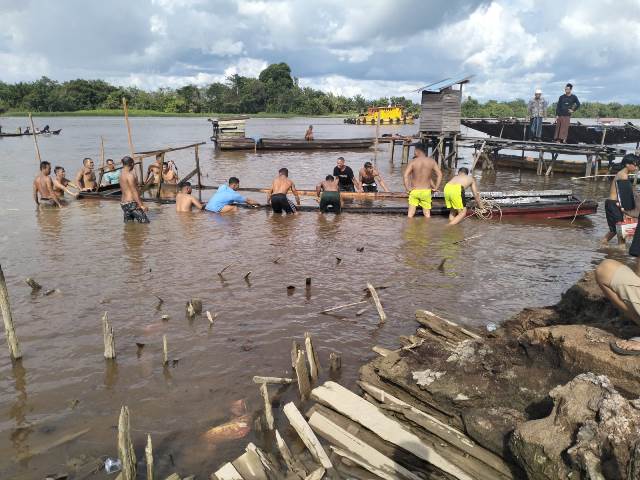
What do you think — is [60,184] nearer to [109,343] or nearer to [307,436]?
[109,343]

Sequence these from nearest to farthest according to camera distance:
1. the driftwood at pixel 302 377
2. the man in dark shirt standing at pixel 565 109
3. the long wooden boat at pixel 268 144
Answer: the driftwood at pixel 302 377, the man in dark shirt standing at pixel 565 109, the long wooden boat at pixel 268 144

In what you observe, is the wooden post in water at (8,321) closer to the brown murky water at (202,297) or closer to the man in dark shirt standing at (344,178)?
the brown murky water at (202,297)

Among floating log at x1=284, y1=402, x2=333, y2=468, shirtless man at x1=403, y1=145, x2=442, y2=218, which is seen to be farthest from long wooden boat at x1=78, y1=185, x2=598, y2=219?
floating log at x1=284, y1=402, x2=333, y2=468

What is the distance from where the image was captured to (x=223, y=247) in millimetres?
9875

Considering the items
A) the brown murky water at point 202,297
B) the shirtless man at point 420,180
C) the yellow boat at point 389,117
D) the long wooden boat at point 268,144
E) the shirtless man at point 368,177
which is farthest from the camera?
the yellow boat at point 389,117

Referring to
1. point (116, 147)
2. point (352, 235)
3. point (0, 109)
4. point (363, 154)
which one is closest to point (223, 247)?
point (352, 235)

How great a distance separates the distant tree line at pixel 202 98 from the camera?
7525cm

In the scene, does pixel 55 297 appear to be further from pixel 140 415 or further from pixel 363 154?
pixel 363 154

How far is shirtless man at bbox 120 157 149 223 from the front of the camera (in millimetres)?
11453

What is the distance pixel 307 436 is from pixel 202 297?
12.7 ft

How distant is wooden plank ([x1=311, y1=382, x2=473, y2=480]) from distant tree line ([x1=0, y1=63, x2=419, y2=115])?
276 feet

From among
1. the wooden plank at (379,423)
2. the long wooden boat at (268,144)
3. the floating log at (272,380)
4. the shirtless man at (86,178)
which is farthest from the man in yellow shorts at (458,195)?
the long wooden boat at (268,144)

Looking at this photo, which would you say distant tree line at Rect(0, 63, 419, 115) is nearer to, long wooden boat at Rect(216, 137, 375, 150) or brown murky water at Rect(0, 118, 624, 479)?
long wooden boat at Rect(216, 137, 375, 150)

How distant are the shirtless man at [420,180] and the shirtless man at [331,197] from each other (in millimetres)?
1826
